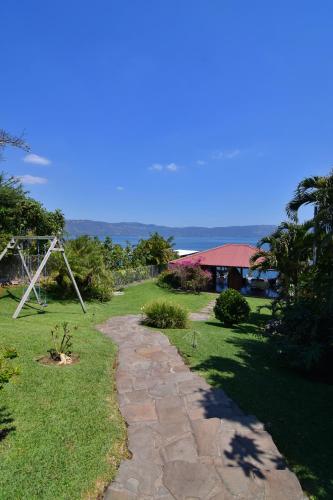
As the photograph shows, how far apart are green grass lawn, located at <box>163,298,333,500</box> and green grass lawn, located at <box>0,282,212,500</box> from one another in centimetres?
187

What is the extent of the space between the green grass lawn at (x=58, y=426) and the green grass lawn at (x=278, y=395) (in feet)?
6.13

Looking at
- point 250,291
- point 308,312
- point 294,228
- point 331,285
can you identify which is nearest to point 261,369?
point 308,312

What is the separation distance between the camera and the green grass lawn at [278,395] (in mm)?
3725

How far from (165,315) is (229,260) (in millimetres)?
14242

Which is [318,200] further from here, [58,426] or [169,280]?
[169,280]

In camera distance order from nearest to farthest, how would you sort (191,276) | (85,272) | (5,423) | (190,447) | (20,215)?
(190,447), (5,423), (85,272), (20,215), (191,276)

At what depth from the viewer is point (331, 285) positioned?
7.30 m

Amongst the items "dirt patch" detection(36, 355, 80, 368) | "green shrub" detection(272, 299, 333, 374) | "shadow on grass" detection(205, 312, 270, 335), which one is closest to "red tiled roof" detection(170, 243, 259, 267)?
"shadow on grass" detection(205, 312, 270, 335)

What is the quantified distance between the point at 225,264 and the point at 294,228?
383 inches

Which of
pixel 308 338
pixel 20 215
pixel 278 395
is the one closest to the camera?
pixel 278 395

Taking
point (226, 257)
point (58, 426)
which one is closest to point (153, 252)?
point (226, 257)

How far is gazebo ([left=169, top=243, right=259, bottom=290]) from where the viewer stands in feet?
76.8

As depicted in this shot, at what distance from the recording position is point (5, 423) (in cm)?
400

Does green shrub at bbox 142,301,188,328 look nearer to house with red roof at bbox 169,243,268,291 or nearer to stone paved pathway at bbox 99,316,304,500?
stone paved pathway at bbox 99,316,304,500
